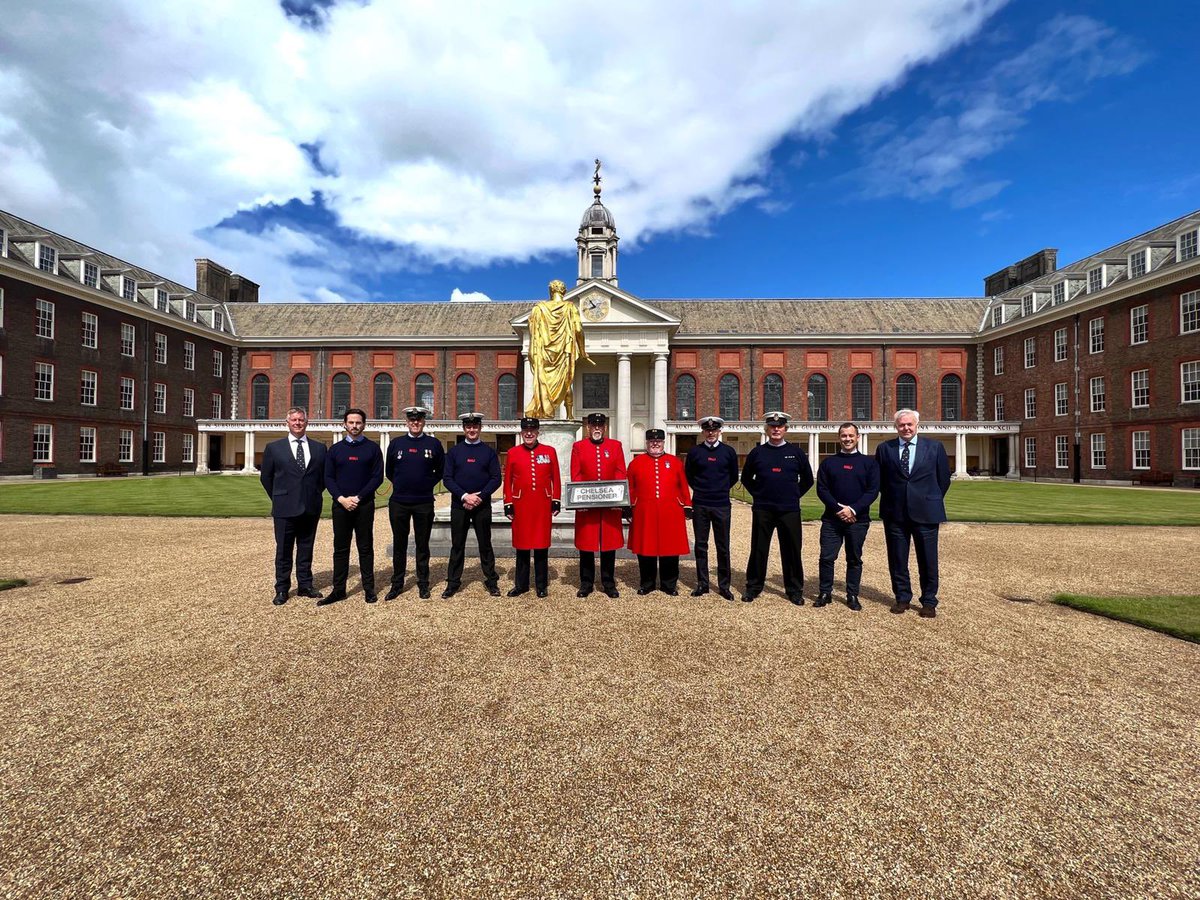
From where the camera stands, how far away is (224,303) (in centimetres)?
4534

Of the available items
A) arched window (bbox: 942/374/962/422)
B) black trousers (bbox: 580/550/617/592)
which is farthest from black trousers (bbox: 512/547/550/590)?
arched window (bbox: 942/374/962/422)

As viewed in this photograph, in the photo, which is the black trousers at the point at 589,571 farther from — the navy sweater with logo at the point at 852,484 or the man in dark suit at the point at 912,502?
the man in dark suit at the point at 912,502

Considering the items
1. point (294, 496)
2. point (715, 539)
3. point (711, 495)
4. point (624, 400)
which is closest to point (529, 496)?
point (711, 495)

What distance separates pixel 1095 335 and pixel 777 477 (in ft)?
117

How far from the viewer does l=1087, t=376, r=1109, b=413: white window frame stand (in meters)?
29.6

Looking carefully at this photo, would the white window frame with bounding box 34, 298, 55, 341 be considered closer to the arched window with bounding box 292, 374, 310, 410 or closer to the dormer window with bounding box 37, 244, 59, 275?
the dormer window with bounding box 37, 244, 59, 275

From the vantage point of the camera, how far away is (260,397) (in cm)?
4259

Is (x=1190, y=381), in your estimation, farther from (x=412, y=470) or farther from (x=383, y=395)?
(x=383, y=395)

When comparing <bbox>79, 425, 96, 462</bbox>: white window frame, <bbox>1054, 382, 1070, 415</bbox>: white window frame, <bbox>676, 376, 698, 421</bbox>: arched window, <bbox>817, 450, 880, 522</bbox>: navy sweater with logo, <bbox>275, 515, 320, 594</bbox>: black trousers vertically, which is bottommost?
<bbox>275, 515, 320, 594</bbox>: black trousers

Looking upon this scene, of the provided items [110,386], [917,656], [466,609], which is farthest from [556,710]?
[110,386]

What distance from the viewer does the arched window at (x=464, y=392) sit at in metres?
42.2

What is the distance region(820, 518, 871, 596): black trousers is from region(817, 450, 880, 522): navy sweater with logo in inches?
4.6

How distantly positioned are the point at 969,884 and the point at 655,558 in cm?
471

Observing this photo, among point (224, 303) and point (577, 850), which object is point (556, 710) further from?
point (224, 303)
